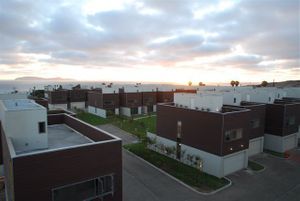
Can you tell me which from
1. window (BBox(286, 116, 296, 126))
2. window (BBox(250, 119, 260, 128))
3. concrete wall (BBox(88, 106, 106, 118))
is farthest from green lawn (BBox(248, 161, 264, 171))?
concrete wall (BBox(88, 106, 106, 118))

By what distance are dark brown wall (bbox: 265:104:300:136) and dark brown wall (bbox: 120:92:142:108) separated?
35.8 meters

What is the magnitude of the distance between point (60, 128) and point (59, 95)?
48.4 m

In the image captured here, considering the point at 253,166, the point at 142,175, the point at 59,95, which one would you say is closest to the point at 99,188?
the point at 142,175

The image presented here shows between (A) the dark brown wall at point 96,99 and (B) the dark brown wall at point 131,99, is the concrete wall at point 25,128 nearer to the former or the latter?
(A) the dark brown wall at point 96,99

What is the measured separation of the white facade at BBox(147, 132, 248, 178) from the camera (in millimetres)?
24156

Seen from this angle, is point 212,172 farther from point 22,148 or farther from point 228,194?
point 22,148

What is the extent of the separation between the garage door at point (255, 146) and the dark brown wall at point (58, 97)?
55.3 m

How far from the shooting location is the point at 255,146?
3216 centimetres

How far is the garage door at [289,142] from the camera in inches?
1316

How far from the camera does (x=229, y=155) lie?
24703mm

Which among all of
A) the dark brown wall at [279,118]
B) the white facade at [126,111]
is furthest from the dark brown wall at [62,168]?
the white facade at [126,111]

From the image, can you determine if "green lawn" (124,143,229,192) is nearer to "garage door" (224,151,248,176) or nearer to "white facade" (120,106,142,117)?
"garage door" (224,151,248,176)

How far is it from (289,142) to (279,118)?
476 cm

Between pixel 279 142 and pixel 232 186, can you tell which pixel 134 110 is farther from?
pixel 232 186
